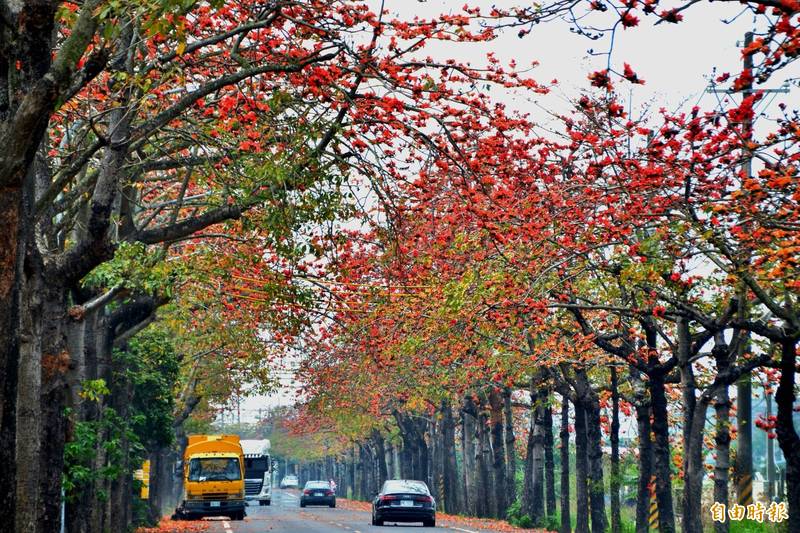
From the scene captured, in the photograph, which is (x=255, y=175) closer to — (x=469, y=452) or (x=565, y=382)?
(x=565, y=382)

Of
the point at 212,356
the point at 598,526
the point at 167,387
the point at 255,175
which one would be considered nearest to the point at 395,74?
the point at 255,175

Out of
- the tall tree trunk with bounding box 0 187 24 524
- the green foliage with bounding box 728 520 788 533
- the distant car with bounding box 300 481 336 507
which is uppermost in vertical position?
the tall tree trunk with bounding box 0 187 24 524

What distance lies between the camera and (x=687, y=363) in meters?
24.8

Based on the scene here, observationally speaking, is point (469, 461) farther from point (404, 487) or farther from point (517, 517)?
point (404, 487)

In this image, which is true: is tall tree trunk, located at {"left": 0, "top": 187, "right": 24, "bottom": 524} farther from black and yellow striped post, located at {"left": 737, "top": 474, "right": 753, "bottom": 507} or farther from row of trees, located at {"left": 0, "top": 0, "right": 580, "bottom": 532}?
black and yellow striped post, located at {"left": 737, "top": 474, "right": 753, "bottom": 507}

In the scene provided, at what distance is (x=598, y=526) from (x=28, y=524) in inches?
808

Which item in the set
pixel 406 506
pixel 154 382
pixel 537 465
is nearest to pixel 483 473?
pixel 537 465

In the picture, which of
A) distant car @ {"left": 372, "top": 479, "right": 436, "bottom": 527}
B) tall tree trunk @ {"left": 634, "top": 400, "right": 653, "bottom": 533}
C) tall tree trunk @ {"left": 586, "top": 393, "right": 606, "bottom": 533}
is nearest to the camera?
tall tree trunk @ {"left": 634, "top": 400, "right": 653, "bottom": 533}

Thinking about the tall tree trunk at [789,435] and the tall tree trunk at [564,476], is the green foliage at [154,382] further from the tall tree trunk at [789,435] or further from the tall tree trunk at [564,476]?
the tall tree trunk at [789,435]

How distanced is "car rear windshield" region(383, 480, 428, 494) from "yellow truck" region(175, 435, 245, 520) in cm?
900

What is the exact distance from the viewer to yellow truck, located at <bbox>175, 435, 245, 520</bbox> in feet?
148

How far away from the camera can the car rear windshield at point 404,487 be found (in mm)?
37719

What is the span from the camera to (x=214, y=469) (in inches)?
1812

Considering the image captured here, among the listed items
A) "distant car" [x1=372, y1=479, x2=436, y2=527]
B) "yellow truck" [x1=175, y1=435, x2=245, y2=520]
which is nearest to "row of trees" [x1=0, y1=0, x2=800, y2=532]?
"distant car" [x1=372, y1=479, x2=436, y2=527]
